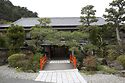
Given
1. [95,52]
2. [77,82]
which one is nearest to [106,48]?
[95,52]

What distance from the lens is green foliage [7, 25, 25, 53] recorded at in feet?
70.9

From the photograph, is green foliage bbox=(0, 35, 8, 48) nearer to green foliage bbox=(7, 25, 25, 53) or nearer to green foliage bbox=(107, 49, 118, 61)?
green foliage bbox=(7, 25, 25, 53)

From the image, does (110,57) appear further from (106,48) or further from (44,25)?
(44,25)

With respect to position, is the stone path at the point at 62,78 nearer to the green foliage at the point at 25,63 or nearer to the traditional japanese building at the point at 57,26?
the green foliage at the point at 25,63

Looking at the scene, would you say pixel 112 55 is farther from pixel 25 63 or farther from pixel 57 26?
pixel 57 26

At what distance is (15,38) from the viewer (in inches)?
858

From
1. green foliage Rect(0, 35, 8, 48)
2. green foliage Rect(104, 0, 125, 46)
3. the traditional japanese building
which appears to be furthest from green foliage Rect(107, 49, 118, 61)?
green foliage Rect(0, 35, 8, 48)

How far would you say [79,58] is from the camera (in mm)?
17922

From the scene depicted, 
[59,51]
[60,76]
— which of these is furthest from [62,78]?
[59,51]

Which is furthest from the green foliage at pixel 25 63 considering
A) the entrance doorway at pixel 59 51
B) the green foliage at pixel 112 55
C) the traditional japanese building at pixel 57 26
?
the entrance doorway at pixel 59 51

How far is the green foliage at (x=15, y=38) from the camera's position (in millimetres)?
21625

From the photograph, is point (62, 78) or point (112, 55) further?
point (112, 55)

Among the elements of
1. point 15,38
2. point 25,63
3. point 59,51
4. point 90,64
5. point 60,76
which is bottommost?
point 59,51

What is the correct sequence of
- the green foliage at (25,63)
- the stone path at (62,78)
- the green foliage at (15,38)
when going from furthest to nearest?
the green foliage at (15,38) < the green foliage at (25,63) < the stone path at (62,78)
